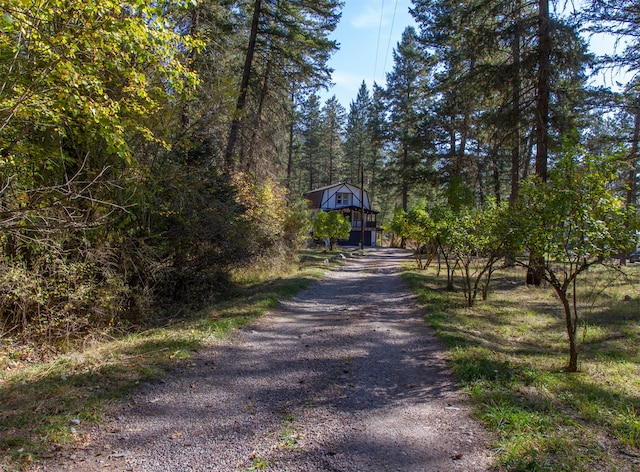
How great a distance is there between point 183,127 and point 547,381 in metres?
8.12

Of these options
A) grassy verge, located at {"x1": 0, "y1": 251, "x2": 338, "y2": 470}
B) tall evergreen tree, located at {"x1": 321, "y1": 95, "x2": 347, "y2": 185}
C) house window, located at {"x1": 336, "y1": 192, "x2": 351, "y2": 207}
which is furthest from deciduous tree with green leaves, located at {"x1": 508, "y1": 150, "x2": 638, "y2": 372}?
tall evergreen tree, located at {"x1": 321, "y1": 95, "x2": 347, "y2": 185}

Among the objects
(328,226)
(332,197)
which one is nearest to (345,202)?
(332,197)

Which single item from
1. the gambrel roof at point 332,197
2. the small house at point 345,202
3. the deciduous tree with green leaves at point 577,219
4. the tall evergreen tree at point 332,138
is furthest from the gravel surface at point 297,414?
the tall evergreen tree at point 332,138

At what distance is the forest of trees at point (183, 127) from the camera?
432 cm

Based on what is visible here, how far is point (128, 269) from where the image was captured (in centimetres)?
770

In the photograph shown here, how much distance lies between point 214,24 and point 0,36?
37.0 ft

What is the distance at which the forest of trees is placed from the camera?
4324 mm

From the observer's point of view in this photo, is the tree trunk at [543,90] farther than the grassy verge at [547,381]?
Yes

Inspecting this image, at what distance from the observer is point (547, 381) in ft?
15.3

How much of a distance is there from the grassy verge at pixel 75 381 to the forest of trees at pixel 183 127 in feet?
4.30

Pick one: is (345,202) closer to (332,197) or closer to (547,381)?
(332,197)

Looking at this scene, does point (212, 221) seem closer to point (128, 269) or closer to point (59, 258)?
point (128, 269)

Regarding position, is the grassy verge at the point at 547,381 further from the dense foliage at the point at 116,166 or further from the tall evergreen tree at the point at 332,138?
the tall evergreen tree at the point at 332,138

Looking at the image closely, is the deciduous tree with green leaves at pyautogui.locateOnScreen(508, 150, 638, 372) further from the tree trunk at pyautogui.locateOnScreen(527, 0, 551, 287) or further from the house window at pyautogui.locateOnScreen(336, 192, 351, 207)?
the house window at pyautogui.locateOnScreen(336, 192, 351, 207)
